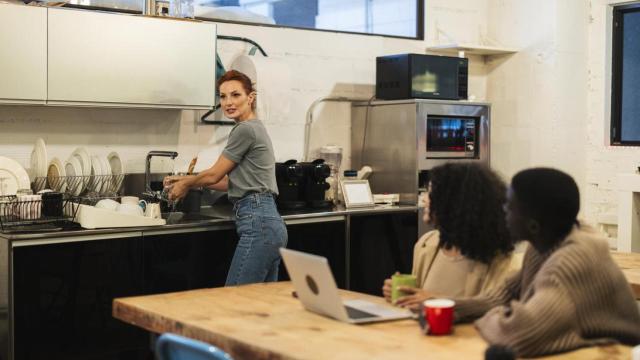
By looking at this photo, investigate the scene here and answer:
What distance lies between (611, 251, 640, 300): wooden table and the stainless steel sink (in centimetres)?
190

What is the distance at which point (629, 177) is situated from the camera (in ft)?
17.2

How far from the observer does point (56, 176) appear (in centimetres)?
427

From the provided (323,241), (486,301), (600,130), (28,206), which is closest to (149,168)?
(28,206)

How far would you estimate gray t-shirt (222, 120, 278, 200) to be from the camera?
13.5ft

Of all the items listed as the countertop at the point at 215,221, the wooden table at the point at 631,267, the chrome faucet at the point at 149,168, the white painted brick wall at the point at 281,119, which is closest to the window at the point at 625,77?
the white painted brick wall at the point at 281,119

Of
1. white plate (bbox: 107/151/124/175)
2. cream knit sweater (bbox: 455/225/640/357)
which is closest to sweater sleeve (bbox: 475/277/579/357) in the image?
cream knit sweater (bbox: 455/225/640/357)

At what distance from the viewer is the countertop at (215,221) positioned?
12.4ft

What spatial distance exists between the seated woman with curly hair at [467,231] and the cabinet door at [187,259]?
166 centimetres

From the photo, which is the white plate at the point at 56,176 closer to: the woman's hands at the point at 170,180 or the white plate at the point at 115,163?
the white plate at the point at 115,163

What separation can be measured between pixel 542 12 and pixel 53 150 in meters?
3.41

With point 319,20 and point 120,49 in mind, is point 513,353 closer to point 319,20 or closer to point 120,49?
point 120,49

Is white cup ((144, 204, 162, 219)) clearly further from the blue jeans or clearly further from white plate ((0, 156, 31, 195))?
white plate ((0, 156, 31, 195))

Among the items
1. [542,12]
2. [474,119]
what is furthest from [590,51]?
[474,119]

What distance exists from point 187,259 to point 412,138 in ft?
5.71
